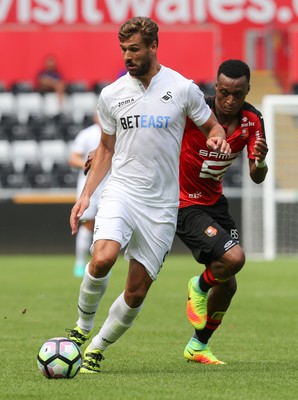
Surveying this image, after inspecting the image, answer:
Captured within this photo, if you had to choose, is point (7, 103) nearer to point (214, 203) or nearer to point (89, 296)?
point (214, 203)

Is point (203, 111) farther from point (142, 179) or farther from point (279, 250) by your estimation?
point (279, 250)

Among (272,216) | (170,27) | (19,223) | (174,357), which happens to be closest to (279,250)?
(272,216)

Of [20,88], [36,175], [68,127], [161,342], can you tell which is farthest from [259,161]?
[20,88]

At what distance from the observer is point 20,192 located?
21.6m

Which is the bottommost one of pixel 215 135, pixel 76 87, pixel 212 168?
pixel 76 87

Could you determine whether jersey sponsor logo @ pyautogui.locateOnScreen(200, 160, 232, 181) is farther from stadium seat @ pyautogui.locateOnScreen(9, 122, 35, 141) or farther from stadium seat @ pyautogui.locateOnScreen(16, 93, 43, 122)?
stadium seat @ pyautogui.locateOnScreen(16, 93, 43, 122)

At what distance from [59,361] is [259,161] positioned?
1967mm

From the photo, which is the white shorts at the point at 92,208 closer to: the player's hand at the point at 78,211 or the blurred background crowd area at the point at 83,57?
Answer: the blurred background crowd area at the point at 83,57

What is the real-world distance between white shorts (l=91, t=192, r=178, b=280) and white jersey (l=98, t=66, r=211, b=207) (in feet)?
0.22

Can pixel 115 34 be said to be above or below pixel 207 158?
below

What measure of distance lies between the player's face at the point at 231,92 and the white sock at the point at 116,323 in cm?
158

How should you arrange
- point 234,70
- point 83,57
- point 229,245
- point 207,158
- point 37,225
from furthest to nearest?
1. point 83,57
2. point 37,225
3. point 207,158
4. point 229,245
5. point 234,70

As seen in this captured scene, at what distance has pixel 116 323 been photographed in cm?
762

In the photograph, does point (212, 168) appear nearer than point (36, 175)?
Yes
